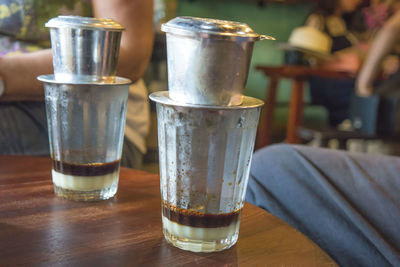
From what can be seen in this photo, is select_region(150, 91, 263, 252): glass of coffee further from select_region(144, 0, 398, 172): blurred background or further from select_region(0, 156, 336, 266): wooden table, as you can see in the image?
select_region(144, 0, 398, 172): blurred background

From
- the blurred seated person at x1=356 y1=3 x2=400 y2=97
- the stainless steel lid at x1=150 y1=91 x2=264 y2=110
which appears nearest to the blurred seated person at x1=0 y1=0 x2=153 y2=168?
the stainless steel lid at x1=150 y1=91 x2=264 y2=110

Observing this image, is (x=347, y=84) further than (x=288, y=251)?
Yes

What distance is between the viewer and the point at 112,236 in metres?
0.48

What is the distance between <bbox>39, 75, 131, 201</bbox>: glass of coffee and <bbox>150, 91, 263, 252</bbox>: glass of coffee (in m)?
0.12

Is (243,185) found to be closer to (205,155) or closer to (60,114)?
(205,155)

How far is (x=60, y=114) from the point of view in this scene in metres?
0.56

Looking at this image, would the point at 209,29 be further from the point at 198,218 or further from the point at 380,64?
the point at 380,64

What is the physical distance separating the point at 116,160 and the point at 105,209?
7 centimetres

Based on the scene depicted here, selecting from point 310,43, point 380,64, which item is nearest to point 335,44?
point 310,43

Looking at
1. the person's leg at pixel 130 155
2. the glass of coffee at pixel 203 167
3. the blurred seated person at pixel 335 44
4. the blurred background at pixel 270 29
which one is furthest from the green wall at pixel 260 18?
the glass of coffee at pixel 203 167

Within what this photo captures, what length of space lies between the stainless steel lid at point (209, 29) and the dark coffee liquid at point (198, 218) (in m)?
0.17

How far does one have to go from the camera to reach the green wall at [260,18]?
4414 mm

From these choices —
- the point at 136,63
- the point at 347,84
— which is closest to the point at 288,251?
the point at 136,63

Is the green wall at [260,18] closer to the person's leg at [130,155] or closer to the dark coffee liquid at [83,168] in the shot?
the person's leg at [130,155]
